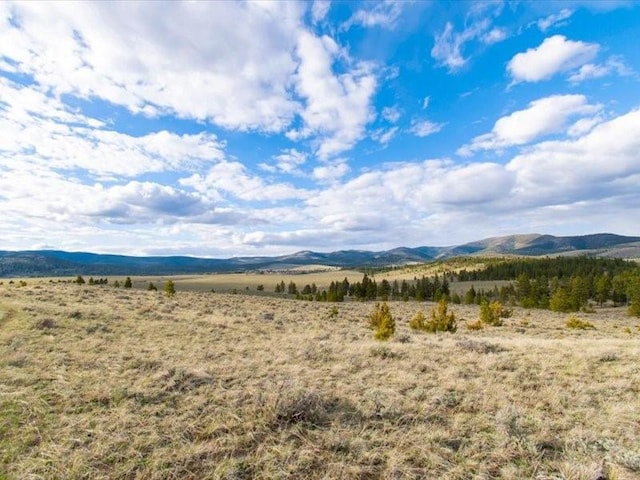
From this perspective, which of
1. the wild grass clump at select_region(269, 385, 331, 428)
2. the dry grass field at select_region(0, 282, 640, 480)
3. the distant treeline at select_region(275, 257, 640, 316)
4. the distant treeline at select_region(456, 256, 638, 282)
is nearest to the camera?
the dry grass field at select_region(0, 282, 640, 480)

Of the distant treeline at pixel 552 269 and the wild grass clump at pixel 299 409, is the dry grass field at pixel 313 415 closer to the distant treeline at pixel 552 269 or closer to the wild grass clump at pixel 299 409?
the wild grass clump at pixel 299 409

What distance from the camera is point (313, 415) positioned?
703 centimetres

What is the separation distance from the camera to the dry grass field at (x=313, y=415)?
215 inches

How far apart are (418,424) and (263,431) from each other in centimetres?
307

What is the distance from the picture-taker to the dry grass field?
17.9 ft

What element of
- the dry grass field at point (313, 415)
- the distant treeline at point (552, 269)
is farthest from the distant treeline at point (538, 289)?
the dry grass field at point (313, 415)

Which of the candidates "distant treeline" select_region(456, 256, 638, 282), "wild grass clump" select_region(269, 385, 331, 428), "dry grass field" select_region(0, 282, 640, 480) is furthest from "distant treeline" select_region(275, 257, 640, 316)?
"wild grass clump" select_region(269, 385, 331, 428)

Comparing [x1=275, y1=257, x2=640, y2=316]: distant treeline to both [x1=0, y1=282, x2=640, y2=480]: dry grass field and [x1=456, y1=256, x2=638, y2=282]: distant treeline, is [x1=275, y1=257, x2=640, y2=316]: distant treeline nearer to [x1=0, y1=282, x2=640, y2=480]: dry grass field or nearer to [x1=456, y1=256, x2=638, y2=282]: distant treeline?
[x1=456, y1=256, x2=638, y2=282]: distant treeline

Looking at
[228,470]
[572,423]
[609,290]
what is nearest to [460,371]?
[572,423]

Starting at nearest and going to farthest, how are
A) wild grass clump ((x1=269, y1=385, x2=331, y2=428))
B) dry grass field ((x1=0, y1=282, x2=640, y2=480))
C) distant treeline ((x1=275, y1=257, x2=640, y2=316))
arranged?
dry grass field ((x1=0, y1=282, x2=640, y2=480)) < wild grass clump ((x1=269, y1=385, x2=331, y2=428)) < distant treeline ((x1=275, y1=257, x2=640, y2=316))

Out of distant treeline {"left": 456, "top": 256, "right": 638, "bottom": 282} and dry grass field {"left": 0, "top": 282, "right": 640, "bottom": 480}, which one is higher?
dry grass field {"left": 0, "top": 282, "right": 640, "bottom": 480}

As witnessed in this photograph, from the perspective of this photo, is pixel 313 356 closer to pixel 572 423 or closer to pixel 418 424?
pixel 418 424

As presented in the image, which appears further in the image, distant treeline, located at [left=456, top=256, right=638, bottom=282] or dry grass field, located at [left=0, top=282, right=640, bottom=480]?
distant treeline, located at [left=456, top=256, right=638, bottom=282]

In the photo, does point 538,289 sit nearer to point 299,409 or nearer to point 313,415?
point 313,415
